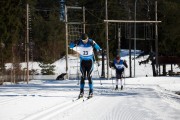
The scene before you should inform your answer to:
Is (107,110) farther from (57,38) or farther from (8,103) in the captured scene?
(57,38)

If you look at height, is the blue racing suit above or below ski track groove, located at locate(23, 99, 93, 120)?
above

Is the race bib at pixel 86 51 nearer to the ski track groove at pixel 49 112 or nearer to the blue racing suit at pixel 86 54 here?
the blue racing suit at pixel 86 54

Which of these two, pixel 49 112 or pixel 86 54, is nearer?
pixel 49 112

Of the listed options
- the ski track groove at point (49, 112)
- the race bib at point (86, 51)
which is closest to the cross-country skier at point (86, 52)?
the race bib at point (86, 51)

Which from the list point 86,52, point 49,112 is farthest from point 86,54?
point 49,112

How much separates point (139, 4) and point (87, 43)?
1618 inches

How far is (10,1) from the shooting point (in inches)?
1999

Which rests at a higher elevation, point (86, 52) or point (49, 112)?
point (86, 52)

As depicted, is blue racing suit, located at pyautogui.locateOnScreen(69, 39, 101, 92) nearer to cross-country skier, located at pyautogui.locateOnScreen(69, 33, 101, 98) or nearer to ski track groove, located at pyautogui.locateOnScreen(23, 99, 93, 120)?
cross-country skier, located at pyautogui.locateOnScreen(69, 33, 101, 98)

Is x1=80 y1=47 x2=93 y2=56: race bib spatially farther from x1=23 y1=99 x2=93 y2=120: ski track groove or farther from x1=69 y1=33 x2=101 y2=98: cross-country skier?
x1=23 y1=99 x2=93 y2=120: ski track groove

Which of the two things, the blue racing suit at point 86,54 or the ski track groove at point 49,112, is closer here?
the ski track groove at point 49,112

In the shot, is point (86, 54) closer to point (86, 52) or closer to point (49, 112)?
point (86, 52)

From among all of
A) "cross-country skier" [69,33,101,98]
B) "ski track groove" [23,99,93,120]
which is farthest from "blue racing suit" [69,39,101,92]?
"ski track groove" [23,99,93,120]

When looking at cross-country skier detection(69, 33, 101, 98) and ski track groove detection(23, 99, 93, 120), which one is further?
cross-country skier detection(69, 33, 101, 98)
